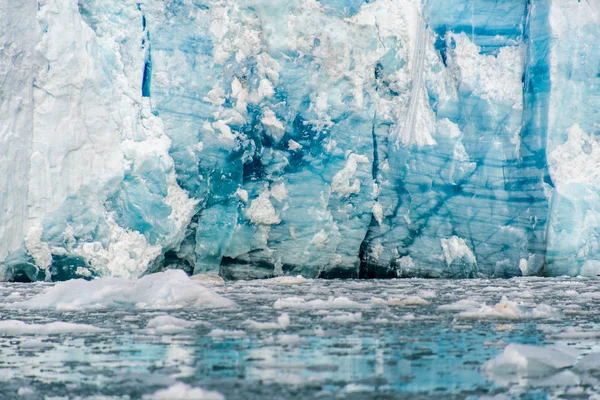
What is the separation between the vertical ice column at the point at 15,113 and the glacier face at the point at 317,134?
0.04 meters

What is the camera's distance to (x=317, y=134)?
468 inches

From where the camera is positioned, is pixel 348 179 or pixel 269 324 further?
pixel 348 179

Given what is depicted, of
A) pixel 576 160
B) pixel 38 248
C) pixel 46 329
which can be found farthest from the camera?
pixel 576 160

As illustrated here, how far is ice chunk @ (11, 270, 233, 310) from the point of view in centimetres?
630

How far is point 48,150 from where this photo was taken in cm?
1010

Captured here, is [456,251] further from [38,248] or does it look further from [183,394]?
[183,394]

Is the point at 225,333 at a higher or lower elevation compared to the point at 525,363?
lower

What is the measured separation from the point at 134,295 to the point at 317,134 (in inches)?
228

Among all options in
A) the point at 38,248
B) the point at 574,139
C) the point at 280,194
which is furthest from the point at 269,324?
the point at 574,139

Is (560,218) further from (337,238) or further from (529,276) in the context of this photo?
(337,238)

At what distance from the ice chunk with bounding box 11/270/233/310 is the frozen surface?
10.3 inches

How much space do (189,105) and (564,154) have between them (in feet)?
17.8

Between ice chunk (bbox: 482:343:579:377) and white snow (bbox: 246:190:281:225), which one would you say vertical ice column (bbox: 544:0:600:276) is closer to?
white snow (bbox: 246:190:281:225)

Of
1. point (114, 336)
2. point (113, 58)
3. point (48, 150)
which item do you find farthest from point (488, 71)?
point (114, 336)
